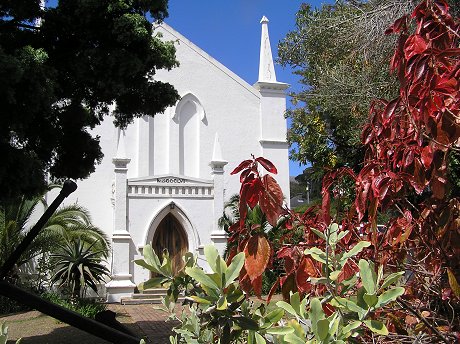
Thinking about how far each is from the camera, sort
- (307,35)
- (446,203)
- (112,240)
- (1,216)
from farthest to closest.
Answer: (112,240)
(1,216)
(307,35)
(446,203)

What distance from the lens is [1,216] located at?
14.7 metres

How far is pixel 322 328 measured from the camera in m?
1.21

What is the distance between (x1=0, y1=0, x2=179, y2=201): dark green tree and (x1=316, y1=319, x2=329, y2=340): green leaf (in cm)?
598

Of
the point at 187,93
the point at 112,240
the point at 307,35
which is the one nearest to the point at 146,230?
the point at 112,240

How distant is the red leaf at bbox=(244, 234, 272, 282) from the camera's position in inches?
75.4

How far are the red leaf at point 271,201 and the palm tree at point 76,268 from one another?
41.9ft

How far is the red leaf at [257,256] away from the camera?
6.28 feet

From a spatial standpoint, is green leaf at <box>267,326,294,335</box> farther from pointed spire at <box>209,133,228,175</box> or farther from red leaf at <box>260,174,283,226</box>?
pointed spire at <box>209,133,228,175</box>

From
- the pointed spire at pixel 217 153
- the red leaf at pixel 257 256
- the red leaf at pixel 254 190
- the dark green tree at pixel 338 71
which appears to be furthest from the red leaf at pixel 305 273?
the pointed spire at pixel 217 153

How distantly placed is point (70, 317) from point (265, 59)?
18721 millimetres

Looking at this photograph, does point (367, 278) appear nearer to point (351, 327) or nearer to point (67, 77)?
point (351, 327)

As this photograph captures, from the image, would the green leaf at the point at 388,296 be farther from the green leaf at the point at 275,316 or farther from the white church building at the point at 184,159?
the white church building at the point at 184,159

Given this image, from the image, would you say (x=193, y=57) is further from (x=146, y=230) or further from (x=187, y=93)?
(x=146, y=230)

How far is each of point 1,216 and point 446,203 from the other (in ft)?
48.1
